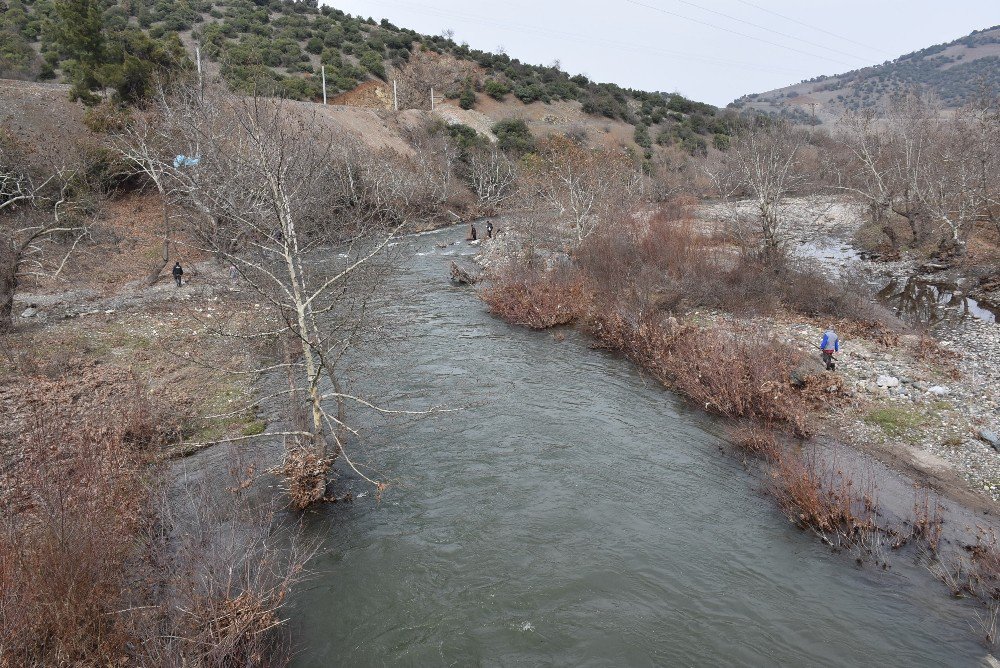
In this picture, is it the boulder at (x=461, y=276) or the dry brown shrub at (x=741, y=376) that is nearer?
the dry brown shrub at (x=741, y=376)

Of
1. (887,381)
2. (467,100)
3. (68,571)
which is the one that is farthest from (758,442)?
(467,100)

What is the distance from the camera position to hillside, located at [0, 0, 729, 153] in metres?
47.9

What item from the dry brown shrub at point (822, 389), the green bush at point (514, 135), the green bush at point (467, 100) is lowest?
the dry brown shrub at point (822, 389)

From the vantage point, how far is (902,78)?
148m

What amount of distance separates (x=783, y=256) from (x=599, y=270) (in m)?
6.53

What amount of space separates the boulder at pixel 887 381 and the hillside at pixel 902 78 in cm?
12593

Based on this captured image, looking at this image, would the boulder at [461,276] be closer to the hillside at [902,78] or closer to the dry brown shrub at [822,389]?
the dry brown shrub at [822,389]

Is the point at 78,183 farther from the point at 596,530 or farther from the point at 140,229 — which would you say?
the point at 596,530

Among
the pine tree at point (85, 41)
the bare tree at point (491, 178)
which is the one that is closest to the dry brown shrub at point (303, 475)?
the pine tree at point (85, 41)

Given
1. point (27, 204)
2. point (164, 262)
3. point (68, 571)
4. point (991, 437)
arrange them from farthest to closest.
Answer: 1. point (27, 204)
2. point (164, 262)
3. point (991, 437)
4. point (68, 571)

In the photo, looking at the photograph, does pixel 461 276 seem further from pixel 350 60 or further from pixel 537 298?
pixel 350 60

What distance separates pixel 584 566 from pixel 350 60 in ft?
225

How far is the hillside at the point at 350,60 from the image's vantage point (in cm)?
4794

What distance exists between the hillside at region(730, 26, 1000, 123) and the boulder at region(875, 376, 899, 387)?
12593cm
